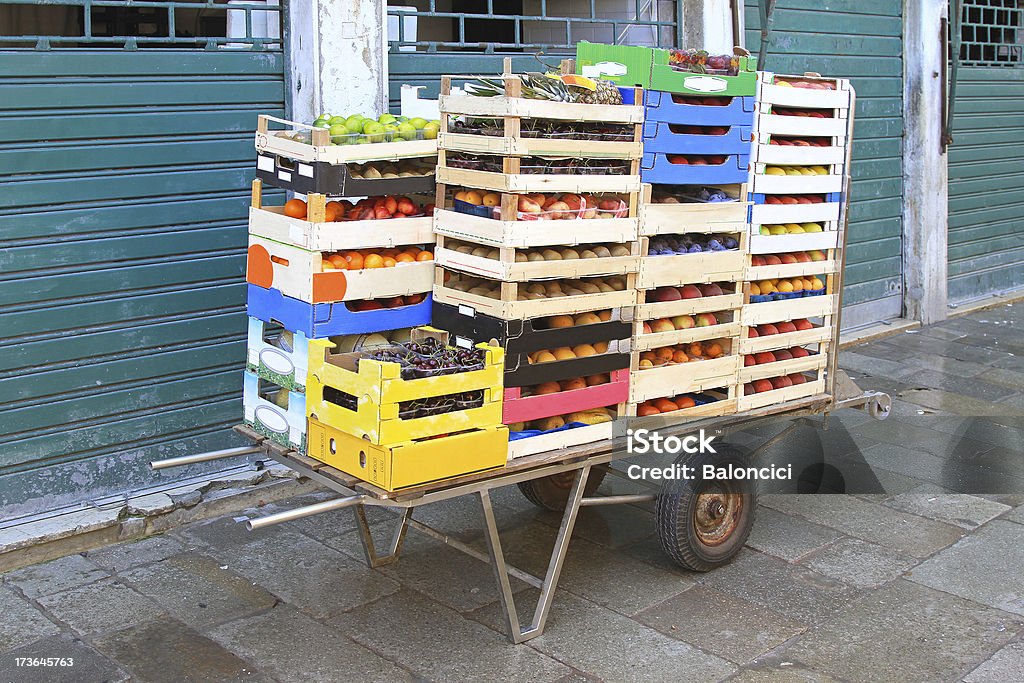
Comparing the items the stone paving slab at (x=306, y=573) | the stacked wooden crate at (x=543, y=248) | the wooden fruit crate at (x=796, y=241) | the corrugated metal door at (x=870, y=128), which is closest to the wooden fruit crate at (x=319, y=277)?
the stacked wooden crate at (x=543, y=248)

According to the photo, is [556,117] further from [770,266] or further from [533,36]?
[533,36]

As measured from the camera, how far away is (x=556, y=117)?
4.29 m

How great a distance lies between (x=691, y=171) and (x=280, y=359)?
196 cm

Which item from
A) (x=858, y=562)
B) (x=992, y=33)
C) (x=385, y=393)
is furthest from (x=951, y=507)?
(x=992, y=33)

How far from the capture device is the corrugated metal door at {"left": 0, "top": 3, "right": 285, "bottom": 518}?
5285mm

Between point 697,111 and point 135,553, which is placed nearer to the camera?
point 697,111

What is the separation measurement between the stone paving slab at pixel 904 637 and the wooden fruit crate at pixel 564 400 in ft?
4.09

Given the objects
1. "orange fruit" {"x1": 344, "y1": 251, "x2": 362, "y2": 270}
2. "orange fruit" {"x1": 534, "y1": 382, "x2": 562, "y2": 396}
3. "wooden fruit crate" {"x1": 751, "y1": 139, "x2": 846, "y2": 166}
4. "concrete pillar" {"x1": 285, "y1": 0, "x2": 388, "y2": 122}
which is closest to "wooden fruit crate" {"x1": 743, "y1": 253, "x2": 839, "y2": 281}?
"wooden fruit crate" {"x1": 751, "y1": 139, "x2": 846, "y2": 166}

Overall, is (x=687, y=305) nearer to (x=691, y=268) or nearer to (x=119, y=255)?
(x=691, y=268)

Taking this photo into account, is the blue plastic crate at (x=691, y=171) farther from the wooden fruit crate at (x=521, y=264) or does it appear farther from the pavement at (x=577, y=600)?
the pavement at (x=577, y=600)

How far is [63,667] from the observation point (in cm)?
428

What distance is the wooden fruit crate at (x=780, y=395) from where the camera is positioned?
204 inches

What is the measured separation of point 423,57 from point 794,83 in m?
2.34

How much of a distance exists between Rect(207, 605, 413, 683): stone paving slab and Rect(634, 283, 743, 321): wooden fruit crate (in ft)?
5.91
